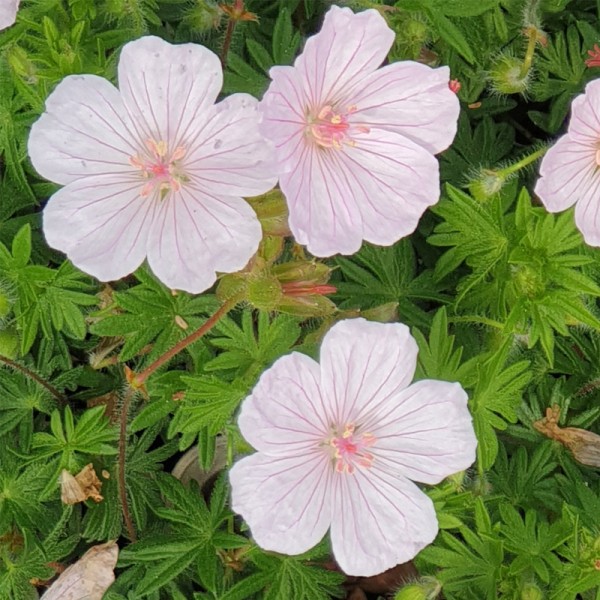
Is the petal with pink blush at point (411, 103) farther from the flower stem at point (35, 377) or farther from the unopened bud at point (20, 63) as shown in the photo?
the flower stem at point (35, 377)

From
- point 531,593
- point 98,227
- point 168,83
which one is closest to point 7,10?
point 168,83

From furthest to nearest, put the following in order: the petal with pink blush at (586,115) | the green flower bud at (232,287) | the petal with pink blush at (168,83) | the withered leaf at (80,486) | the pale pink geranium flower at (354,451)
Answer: the withered leaf at (80,486) < the petal with pink blush at (586,115) < the green flower bud at (232,287) < the pale pink geranium flower at (354,451) < the petal with pink blush at (168,83)

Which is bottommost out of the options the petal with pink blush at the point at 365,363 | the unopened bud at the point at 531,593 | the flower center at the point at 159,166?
the unopened bud at the point at 531,593

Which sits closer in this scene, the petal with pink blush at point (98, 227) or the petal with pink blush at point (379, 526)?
the petal with pink blush at point (98, 227)

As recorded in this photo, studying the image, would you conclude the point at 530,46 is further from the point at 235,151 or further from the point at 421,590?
the point at 421,590

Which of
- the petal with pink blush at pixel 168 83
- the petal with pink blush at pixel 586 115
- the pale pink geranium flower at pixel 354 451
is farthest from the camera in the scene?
the petal with pink blush at pixel 586 115

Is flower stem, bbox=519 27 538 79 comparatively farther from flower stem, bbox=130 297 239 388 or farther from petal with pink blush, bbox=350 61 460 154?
flower stem, bbox=130 297 239 388

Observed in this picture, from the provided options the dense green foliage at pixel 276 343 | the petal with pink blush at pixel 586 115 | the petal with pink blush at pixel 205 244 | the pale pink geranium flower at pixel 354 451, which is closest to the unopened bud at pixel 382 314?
the dense green foliage at pixel 276 343

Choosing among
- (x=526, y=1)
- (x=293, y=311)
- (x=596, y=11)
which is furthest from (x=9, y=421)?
(x=596, y=11)

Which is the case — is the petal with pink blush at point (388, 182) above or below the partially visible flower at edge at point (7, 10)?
below
